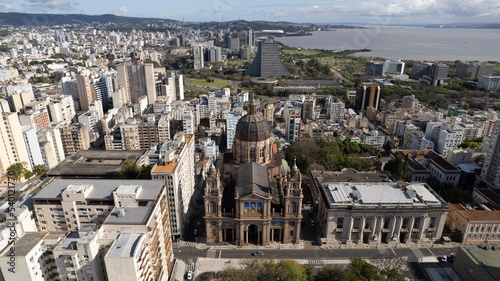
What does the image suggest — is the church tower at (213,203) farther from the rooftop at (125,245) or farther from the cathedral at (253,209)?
the rooftop at (125,245)

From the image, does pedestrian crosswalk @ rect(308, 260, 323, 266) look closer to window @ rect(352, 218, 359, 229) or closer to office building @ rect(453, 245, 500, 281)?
→ window @ rect(352, 218, 359, 229)

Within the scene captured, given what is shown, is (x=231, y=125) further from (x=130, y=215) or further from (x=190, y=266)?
(x=130, y=215)

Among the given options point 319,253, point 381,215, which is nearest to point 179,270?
point 319,253

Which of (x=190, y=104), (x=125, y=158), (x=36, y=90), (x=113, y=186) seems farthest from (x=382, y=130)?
(x=36, y=90)

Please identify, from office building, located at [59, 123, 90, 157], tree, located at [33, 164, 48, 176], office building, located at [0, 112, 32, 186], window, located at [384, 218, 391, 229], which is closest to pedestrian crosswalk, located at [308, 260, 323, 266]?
window, located at [384, 218, 391, 229]

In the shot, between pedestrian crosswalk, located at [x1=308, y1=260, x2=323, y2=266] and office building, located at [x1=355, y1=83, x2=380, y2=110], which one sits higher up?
office building, located at [x1=355, y1=83, x2=380, y2=110]

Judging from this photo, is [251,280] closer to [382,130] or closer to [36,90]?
[382,130]
